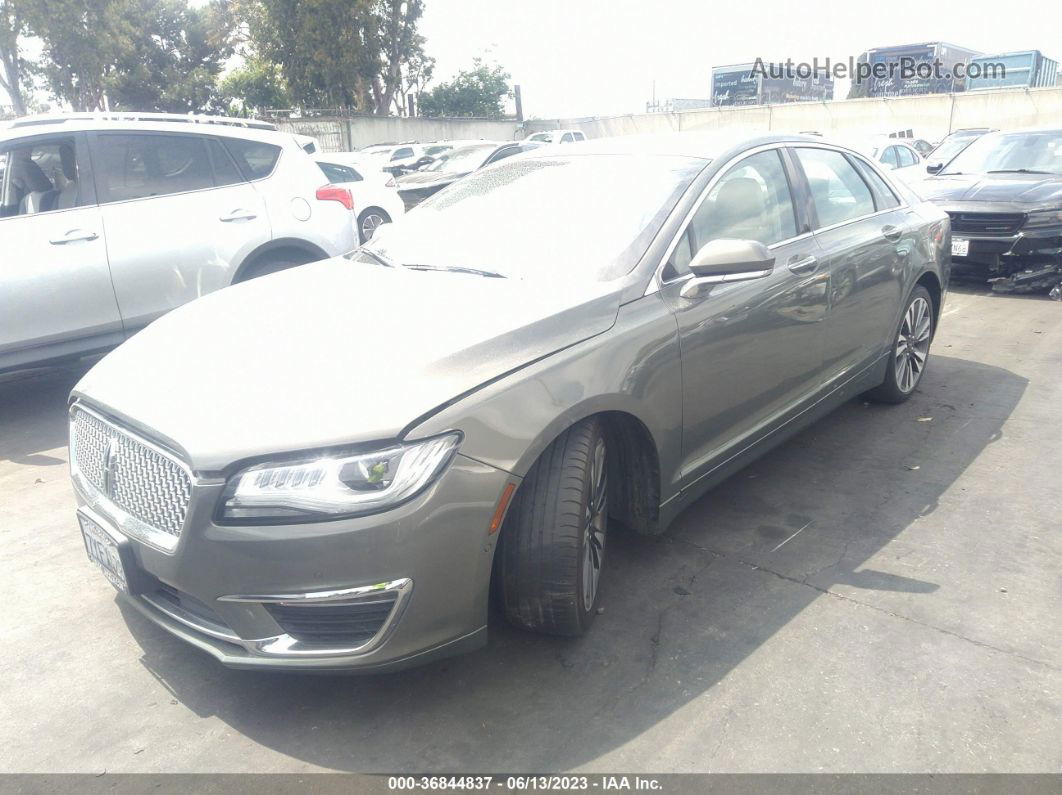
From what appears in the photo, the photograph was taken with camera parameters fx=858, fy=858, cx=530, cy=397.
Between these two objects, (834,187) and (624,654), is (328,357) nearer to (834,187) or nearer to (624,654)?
(624,654)

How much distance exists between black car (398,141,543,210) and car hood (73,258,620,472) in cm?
1217

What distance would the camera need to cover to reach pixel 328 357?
8.65 feet

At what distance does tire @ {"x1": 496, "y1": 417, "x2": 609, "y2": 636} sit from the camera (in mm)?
2646

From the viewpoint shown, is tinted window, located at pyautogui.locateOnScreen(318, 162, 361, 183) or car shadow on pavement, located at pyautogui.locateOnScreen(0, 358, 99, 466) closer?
car shadow on pavement, located at pyautogui.locateOnScreen(0, 358, 99, 466)

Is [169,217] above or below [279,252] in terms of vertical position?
above

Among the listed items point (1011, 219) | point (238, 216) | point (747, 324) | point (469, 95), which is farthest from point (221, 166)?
point (469, 95)

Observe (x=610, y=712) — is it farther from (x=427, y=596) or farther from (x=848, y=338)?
(x=848, y=338)

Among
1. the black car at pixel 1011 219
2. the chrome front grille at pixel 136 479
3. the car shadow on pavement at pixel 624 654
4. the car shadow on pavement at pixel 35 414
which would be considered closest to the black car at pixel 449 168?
the black car at pixel 1011 219

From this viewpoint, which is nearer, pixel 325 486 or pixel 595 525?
pixel 325 486

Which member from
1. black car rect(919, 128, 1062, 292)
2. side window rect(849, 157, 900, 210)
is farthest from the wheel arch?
black car rect(919, 128, 1062, 292)

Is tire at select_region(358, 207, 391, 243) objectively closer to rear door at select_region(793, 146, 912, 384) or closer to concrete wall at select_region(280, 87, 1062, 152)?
rear door at select_region(793, 146, 912, 384)

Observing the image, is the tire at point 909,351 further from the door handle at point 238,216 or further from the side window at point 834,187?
the door handle at point 238,216

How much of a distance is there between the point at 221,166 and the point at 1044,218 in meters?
7.19

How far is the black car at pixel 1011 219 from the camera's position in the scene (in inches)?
315
